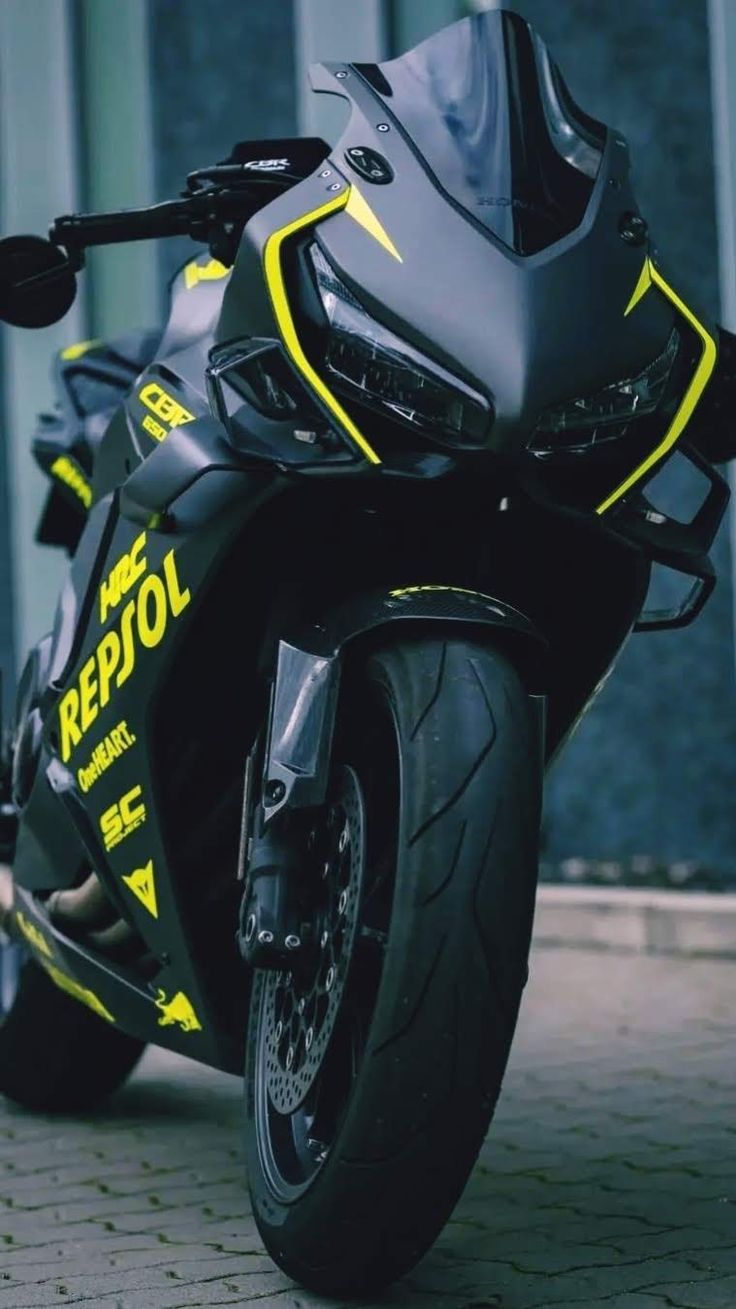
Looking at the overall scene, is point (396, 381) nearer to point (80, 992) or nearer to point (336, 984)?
point (336, 984)

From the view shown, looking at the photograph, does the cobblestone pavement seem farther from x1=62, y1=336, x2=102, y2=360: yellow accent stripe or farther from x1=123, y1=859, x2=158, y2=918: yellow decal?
x1=62, y1=336, x2=102, y2=360: yellow accent stripe

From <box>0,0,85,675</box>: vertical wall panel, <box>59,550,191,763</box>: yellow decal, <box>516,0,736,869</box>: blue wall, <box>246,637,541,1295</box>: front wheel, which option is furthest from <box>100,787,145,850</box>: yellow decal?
<box>0,0,85,675</box>: vertical wall panel

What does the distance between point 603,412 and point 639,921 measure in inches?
151

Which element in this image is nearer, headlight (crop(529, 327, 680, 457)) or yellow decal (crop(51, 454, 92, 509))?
headlight (crop(529, 327, 680, 457))

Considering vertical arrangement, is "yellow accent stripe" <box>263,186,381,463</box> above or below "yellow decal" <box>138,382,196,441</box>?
above

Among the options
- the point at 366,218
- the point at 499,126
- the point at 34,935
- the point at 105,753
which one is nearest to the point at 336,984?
the point at 105,753

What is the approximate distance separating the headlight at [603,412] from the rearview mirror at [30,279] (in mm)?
1107

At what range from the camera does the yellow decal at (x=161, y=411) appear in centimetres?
328

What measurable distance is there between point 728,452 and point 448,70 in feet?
2.37

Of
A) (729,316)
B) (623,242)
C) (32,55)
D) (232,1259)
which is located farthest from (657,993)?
(32,55)

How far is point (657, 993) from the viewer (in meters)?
5.96

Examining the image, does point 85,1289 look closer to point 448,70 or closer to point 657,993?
point 448,70

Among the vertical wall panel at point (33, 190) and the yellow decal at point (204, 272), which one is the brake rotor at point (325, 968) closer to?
the yellow decal at point (204, 272)

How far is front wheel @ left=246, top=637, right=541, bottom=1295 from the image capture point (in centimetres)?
259
